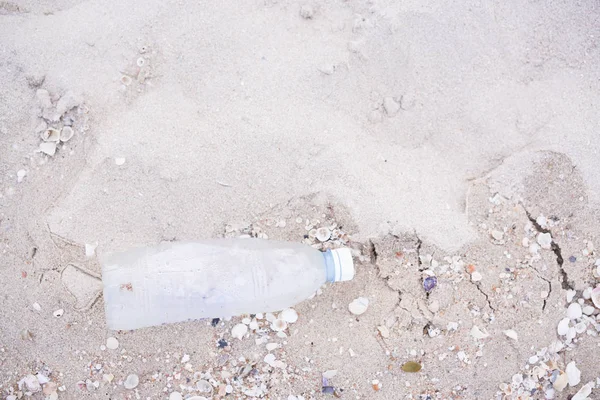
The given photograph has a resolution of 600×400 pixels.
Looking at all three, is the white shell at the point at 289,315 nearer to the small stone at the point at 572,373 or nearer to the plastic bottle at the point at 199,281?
the plastic bottle at the point at 199,281

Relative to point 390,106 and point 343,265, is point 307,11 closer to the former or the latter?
point 390,106

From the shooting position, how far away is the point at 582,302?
2088 mm

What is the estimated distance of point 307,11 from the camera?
2.07m

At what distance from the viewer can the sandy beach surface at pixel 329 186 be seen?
6.75 feet

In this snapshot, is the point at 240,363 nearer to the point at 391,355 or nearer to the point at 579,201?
the point at 391,355

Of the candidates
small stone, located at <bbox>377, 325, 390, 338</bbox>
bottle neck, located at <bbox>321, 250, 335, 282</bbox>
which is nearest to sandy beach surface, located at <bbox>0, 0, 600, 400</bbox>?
small stone, located at <bbox>377, 325, 390, 338</bbox>

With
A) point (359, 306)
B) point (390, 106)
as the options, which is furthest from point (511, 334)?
point (390, 106)

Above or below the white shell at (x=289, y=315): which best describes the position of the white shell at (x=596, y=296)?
above

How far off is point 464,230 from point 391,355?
1.86 ft

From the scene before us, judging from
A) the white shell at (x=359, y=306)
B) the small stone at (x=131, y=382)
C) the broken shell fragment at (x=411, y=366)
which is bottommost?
→ the small stone at (x=131, y=382)

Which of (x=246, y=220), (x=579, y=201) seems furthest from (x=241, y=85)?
(x=579, y=201)

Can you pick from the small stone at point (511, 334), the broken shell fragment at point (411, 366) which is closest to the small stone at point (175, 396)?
the broken shell fragment at point (411, 366)

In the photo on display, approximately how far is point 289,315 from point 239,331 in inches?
8.1

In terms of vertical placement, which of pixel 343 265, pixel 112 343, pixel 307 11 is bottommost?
pixel 112 343
